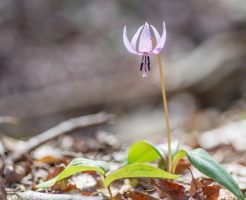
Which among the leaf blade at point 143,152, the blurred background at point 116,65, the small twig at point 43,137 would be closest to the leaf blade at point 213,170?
the leaf blade at point 143,152

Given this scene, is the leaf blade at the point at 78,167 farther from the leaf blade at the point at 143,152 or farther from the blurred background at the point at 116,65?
the blurred background at the point at 116,65

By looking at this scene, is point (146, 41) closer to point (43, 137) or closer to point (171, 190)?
point (171, 190)

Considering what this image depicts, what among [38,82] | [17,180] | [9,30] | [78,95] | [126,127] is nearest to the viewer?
[17,180]

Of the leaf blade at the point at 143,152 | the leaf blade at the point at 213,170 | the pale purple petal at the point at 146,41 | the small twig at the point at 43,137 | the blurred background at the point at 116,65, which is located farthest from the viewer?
the blurred background at the point at 116,65

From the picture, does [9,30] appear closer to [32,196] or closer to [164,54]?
[164,54]

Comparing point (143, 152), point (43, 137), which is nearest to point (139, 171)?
point (143, 152)

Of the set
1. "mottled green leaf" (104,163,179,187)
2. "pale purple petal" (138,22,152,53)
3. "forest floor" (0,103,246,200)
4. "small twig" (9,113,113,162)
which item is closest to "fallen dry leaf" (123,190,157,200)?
"forest floor" (0,103,246,200)

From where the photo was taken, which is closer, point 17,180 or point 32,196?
point 32,196

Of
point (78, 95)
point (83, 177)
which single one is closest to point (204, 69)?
point (78, 95)

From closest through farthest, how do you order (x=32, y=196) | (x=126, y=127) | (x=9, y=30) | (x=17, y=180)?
(x=32, y=196)
(x=17, y=180)
(x=126, y=127)
(x=9, y=30)
